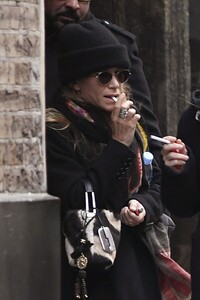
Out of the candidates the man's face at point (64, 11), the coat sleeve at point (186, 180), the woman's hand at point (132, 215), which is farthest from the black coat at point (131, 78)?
the coat sleeve at point (186, 180)

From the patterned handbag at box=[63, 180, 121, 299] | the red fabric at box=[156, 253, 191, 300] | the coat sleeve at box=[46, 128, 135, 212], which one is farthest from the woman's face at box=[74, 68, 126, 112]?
the red fabric at box=[156, 253, 191, 300]

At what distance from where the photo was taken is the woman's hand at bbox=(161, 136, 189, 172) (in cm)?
436

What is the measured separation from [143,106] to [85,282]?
1.14 metres

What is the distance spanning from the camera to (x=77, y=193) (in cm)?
467

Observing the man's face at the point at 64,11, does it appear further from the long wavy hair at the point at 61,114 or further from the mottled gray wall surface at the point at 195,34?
the mottled gray wall surface at the point at 195,34

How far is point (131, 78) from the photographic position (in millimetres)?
5473

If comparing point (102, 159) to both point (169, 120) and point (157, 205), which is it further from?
point (169, 120)

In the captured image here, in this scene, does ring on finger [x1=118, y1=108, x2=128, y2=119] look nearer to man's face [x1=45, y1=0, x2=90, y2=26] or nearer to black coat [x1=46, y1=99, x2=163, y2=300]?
black coat [x1=46, y1=99, x2=163, y2=300]

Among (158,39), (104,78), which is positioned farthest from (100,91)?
(158,39)

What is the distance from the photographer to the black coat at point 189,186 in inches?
172

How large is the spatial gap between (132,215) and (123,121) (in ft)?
1.42

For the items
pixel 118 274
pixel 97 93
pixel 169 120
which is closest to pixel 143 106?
pixel 97 93

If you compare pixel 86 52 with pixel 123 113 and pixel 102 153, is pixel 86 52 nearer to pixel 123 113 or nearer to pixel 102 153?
pixel 123 113

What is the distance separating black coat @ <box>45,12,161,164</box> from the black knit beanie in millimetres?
214
